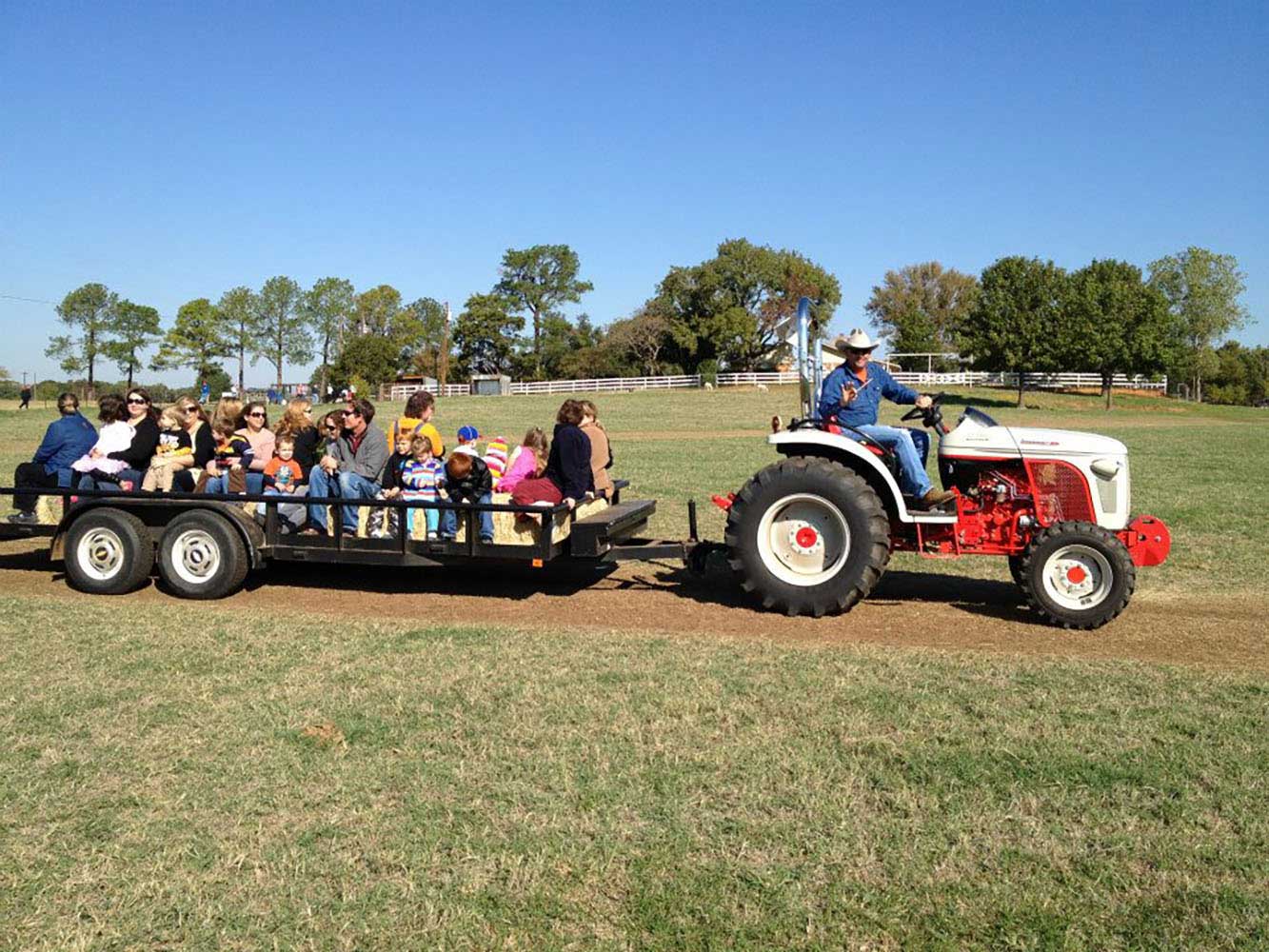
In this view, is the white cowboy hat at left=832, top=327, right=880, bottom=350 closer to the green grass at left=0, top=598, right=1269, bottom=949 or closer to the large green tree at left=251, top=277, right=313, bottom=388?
the green grass at left=0, top=598, right=1269, bottom=949

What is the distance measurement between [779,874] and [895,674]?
250 centimetres

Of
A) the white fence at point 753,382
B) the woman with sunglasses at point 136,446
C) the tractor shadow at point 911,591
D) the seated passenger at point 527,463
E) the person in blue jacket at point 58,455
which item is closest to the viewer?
the tractor shadow at point 911,591

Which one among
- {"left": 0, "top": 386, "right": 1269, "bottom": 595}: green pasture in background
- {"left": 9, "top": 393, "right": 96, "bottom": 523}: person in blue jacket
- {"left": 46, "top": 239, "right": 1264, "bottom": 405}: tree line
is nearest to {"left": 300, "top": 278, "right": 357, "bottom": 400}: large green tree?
{"left": 46, "top": 239, "right": 1264, "bottom": 405}: tree line

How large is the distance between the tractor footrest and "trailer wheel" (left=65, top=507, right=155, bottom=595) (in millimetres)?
3540

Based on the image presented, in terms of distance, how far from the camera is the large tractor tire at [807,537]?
7.33 meters

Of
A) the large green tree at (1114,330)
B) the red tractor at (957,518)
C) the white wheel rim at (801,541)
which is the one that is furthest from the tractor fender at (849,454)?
the large green tree at (1114,330)

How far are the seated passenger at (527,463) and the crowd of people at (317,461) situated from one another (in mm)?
11

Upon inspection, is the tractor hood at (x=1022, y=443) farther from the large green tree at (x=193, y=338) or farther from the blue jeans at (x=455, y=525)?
the large green tree at (x=193, y=338)

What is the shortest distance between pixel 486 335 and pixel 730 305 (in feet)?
63.3

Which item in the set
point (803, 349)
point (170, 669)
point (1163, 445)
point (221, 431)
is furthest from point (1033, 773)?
point (1163, 445)

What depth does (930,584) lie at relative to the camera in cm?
891

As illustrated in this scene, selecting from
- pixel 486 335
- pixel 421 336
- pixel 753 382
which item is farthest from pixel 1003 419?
pixel 421 336

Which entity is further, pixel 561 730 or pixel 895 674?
pixel 895 674

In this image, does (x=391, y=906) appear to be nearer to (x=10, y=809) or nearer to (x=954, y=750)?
(x=10, y=809)
